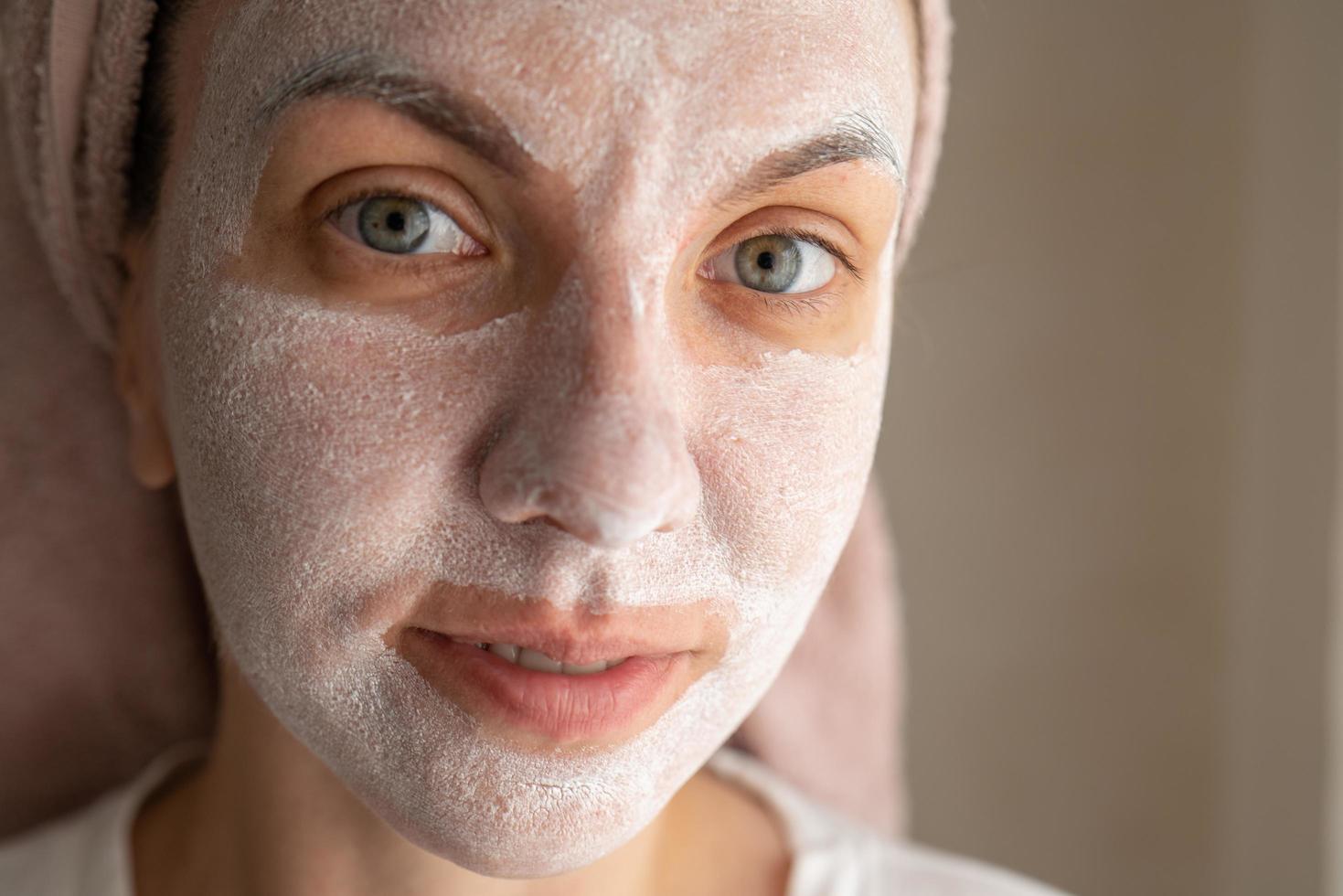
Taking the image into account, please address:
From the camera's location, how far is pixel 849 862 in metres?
0.91

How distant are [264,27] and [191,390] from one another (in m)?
0.20

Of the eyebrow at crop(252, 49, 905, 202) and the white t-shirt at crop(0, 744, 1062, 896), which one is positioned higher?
the eyebrow at crop(252, 49, 905, 202)

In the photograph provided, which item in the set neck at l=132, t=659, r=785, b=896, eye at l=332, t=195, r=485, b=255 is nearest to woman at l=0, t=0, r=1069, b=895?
eye at l=332, t=195, r=485, b=255

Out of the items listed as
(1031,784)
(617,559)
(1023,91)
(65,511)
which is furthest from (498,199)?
(1031,784)

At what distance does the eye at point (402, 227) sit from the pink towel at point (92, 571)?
0.25 metres

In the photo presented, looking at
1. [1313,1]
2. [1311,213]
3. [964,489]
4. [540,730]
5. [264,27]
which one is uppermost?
[1313,1]

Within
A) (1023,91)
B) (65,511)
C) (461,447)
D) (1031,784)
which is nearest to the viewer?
(461,447)

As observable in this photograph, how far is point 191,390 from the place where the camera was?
0.67 m

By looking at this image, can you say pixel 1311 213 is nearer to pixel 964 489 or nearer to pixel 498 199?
pixel 964 489

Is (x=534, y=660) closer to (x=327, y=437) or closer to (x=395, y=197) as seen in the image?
(x=327, y=437)

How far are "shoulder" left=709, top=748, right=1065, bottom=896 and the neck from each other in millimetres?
21

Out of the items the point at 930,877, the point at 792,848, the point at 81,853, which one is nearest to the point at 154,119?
the point at 81,853

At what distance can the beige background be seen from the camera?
1190mm

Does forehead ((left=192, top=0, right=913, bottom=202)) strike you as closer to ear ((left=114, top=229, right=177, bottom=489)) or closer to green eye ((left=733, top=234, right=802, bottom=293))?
green eye ((left=733, top=234, right=802, bottom=293))
